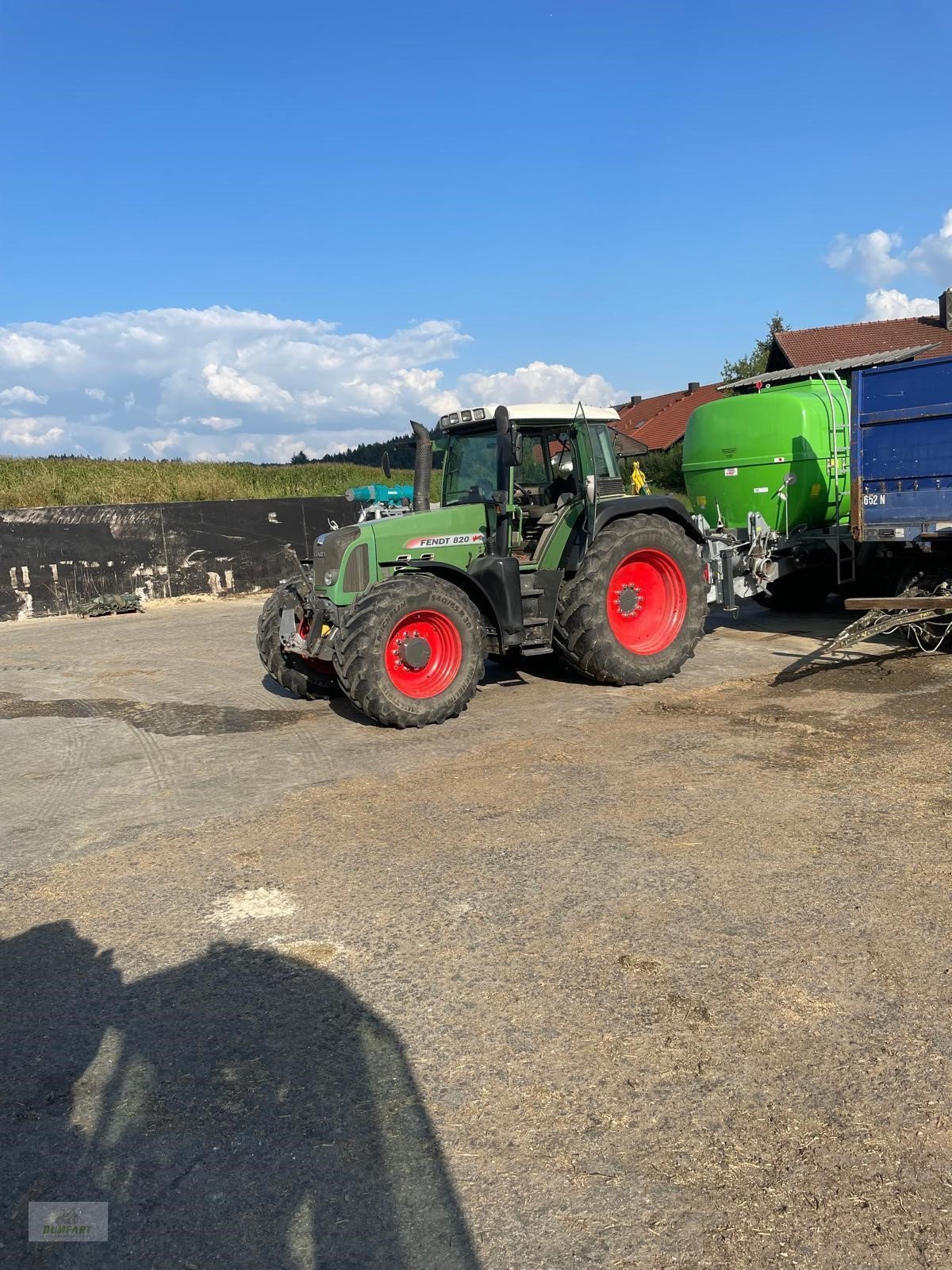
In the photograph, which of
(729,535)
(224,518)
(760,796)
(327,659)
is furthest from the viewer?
(224,518)

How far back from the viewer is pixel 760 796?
521 centimetres

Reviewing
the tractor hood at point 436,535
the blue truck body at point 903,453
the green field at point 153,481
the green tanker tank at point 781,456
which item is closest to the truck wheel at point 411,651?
the tractor hood at point 436,535

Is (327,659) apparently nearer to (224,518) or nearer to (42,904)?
(42,904)

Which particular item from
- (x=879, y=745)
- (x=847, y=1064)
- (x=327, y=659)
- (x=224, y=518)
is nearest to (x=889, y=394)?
(x=879, y=745)

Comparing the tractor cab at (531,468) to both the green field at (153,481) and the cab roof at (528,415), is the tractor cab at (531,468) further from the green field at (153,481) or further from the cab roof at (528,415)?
the green field at (153,481)

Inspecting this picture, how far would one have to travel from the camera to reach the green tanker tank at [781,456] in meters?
10.0

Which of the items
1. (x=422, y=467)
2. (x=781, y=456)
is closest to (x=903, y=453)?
(x=781, y=456)

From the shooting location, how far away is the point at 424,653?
23.3 feet

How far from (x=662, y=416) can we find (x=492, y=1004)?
43517 mm

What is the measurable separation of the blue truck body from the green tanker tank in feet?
3.47

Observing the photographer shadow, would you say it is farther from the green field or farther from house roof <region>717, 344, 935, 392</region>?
the green field

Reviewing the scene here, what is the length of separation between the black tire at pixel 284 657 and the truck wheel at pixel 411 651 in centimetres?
110

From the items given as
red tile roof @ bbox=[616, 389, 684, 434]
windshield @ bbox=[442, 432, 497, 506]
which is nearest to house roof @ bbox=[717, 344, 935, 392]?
windshield @ bbox=[442, 432, 497, 506]

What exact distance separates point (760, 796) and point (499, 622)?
9.19ft
